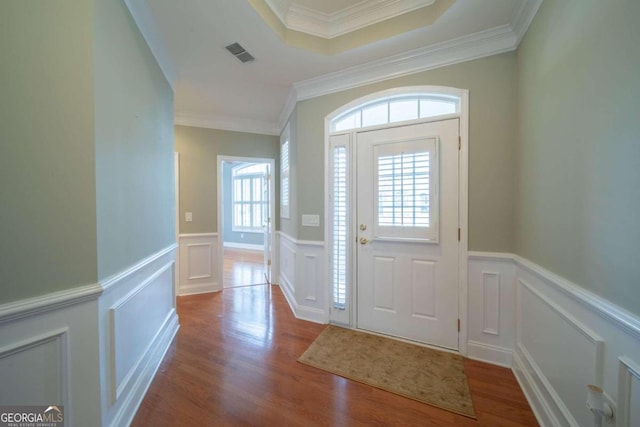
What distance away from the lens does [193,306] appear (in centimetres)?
340

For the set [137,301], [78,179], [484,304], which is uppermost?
[78,179]

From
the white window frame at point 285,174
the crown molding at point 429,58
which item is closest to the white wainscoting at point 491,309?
the crown molding at point 429,58

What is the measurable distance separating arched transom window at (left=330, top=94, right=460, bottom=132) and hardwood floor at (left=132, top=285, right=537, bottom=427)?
89.0 inches

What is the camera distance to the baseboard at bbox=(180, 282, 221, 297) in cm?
383

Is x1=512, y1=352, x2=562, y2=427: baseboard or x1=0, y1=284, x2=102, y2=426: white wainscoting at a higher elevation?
x1=0, y1=284, x2=102, y2=426: white wainscoting

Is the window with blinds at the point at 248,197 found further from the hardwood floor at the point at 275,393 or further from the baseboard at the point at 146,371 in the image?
the hardwood floor at the point at 275,393

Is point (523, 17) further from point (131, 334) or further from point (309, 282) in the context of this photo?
point (131, 334)

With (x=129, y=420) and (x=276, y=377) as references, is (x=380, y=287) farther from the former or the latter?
(x=129, y=420)

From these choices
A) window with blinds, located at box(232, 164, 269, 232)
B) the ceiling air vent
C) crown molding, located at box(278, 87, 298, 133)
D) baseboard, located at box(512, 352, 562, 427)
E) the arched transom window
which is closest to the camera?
baseboard, located at box(512, 352, 562, 427)

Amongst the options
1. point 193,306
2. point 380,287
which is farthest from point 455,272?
point 193,306

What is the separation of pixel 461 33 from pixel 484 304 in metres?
2.28

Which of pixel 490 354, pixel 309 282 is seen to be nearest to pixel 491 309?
pixel 490 354

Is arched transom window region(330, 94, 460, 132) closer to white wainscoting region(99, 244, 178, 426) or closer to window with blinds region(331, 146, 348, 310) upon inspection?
window with blinds region(331, 146, 348, 310)

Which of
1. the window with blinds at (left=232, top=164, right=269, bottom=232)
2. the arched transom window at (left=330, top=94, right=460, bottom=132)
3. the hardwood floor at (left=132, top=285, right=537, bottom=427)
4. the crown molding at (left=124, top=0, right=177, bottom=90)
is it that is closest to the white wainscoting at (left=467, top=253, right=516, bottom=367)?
the hardwood floor at (left=132, top=285, right=537, bottom=427)
